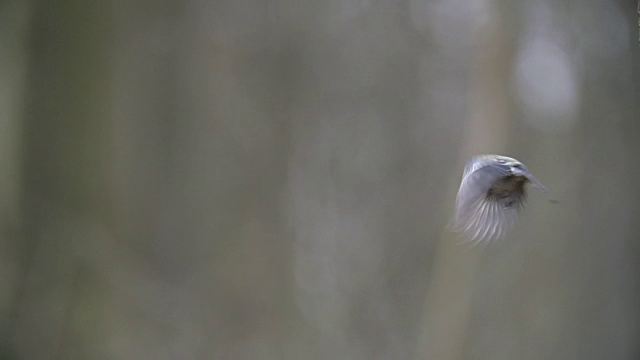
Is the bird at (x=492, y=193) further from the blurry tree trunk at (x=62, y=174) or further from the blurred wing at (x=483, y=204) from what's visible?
the blurry tree trunk at (x=62, y=174)

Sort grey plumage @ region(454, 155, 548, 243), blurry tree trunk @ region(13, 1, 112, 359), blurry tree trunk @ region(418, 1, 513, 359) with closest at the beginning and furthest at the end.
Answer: grey plumage @ region(454, 155, 548, 243) < blurry tree trunk @ region(13, 1, 112, 359) < blurry tree trunk @ region(418, 1, 513, 359)

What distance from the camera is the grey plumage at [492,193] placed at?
5.93 feet

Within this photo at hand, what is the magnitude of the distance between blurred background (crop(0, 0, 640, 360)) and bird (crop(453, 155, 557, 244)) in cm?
50

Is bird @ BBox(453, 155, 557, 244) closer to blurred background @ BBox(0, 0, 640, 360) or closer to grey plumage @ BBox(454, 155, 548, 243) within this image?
grey plumage @ BBox(454, 155, 548, 243)

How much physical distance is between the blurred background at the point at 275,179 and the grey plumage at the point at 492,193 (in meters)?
0.50

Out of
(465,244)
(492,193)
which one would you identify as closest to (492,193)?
(492,193)

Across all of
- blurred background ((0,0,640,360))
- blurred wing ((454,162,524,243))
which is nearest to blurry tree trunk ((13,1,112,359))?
blurred background ((0,0,640,360))

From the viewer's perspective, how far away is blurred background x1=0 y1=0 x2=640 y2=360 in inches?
79.3

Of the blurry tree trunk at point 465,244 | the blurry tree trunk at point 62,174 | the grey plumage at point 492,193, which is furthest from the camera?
the blurry tree trunk at point 465,244

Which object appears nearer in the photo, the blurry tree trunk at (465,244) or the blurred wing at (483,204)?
the blurred wing at (483,204)

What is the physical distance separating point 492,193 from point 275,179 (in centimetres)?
76

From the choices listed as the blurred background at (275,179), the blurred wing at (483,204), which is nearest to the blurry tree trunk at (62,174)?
the blurred background at (275,179)

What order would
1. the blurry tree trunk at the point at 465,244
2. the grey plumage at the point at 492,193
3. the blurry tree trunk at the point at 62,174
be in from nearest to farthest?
the grey plumage at the point at 492,193, the blurry tree trunk at the point at 62,174, the blurry tree trunk at the point at 465,244

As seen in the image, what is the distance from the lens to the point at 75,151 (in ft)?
6.65
